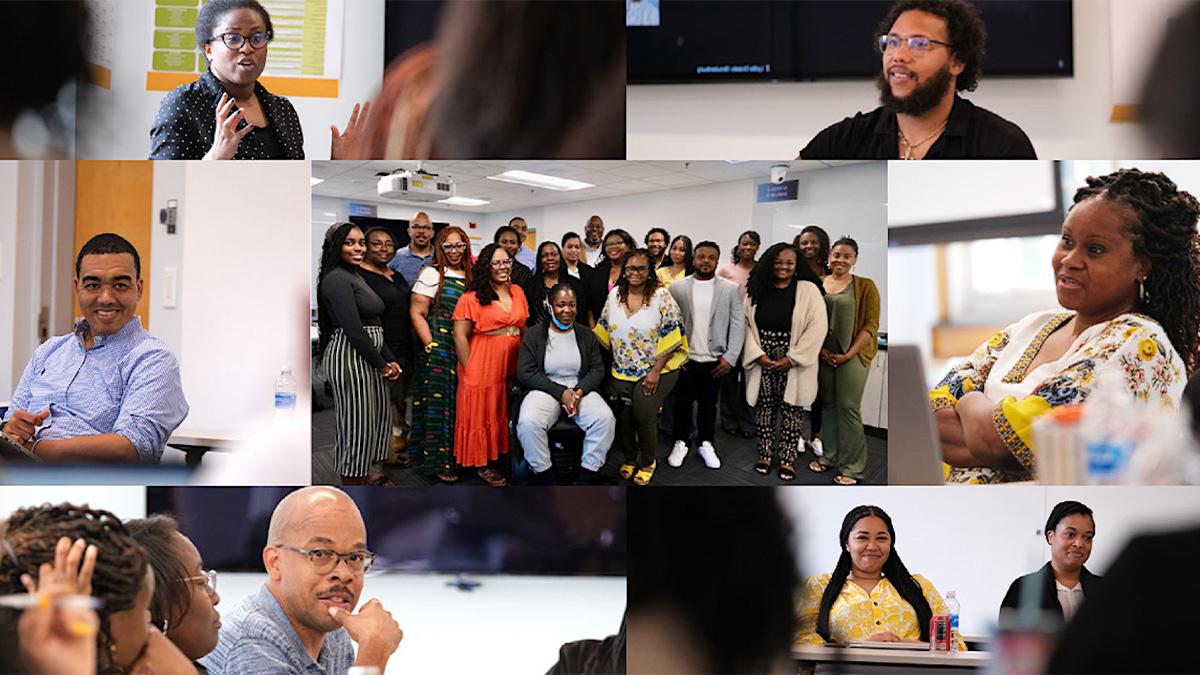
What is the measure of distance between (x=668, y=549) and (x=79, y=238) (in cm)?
220

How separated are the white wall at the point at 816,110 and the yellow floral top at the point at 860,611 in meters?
1.59

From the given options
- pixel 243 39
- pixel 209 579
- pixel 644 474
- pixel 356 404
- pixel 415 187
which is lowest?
pixel 209 579

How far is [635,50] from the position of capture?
378cm

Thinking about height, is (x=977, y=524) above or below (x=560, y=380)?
below

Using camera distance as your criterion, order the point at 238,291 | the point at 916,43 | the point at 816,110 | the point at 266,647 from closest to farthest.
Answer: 1. the point at 266,647
2. the point at 238,291
3. the point at 916,43
4. the point at 816,110

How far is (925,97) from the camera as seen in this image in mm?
3457

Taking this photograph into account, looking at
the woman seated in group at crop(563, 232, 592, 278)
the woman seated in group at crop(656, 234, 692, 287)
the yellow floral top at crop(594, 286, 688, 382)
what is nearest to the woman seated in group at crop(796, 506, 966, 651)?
the yellow floral top at crop(594, 286, 688, 382)

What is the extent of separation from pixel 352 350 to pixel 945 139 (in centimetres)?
214

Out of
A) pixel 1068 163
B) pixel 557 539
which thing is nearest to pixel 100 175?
pixel 557 539

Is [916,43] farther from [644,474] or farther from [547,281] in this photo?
[644,474]

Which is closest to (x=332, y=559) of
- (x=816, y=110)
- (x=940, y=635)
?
(x=940, y=635)

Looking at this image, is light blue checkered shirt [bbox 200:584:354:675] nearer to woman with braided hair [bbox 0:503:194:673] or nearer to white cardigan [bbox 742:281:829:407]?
woman with braided hair [bbox 0:503:194:673]

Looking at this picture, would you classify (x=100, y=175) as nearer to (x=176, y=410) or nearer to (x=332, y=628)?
(x=176, y=410)

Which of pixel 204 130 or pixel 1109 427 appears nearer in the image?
pixel 1109 427
